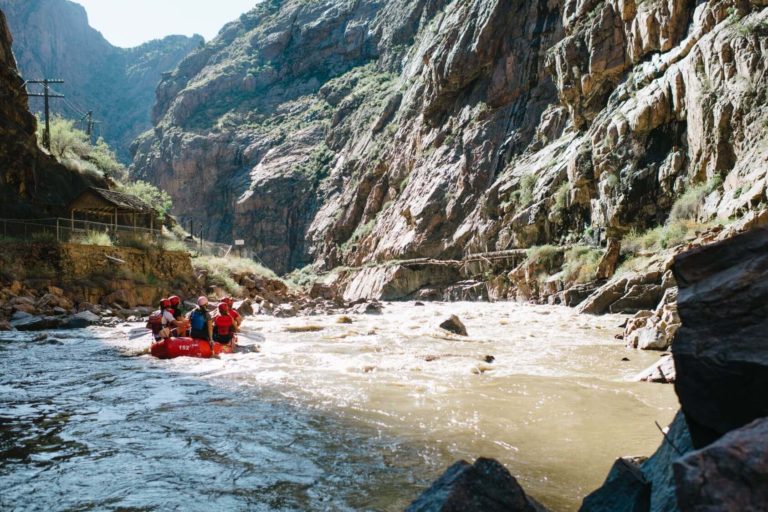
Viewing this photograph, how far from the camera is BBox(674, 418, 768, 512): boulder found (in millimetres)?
1459

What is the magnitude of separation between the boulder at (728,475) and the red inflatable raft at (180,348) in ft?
30.1

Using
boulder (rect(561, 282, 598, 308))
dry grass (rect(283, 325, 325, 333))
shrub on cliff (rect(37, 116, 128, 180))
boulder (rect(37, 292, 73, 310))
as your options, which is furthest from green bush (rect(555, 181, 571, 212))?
shrub on cliff (rect(37, 116, 128, 180))

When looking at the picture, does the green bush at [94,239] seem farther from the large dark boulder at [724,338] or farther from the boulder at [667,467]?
the large dark boulder at [724,338]

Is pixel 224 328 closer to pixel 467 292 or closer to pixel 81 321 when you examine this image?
pixel 81 321

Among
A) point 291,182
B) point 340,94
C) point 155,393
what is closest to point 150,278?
point 155,393

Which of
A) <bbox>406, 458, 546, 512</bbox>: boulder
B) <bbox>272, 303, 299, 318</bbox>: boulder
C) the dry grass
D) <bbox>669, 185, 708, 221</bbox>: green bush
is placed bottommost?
the dry grass

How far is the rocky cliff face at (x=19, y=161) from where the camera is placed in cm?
2192

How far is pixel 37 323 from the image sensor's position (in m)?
13.3

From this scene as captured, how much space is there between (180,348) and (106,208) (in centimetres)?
1790

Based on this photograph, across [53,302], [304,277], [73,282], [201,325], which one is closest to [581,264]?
[201,325]

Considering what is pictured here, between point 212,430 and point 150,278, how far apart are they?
56.9 ft

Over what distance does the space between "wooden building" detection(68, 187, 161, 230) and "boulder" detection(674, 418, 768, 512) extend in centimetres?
2497

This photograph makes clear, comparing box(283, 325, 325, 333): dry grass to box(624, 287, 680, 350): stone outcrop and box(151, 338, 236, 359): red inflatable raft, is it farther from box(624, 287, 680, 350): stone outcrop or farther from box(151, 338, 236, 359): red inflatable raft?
box(624, 287, 680, 350): stone outcrop

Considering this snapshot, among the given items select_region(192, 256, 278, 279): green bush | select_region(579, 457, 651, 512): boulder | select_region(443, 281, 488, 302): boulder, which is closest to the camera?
select_region(579, 457, 651, 512): boulder
